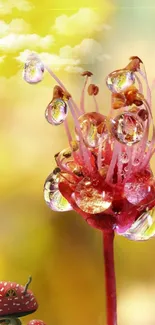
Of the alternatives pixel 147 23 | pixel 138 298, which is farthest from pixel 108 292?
pixel 147 23

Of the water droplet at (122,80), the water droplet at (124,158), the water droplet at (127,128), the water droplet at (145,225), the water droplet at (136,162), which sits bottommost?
the water droplet at (145,225)

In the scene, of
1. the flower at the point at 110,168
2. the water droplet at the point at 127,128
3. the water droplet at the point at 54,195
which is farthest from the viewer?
the water droplet at the point at 54,195

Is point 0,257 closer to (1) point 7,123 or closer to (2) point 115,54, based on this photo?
(1) point 7,123

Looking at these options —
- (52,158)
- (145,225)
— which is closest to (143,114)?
(145,225)

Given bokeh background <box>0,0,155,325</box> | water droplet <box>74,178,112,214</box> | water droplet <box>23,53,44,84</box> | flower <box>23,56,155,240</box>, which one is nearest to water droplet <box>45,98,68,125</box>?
flower <box>23,56,155,240</box>

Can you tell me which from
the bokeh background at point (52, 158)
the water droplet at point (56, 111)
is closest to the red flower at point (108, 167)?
the water droplet at point (56, 111)

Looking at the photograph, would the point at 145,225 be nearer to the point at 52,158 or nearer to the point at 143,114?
the point at 143,114

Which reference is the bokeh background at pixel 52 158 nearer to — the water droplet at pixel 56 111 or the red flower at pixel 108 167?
the red flower at pixel 108 167
